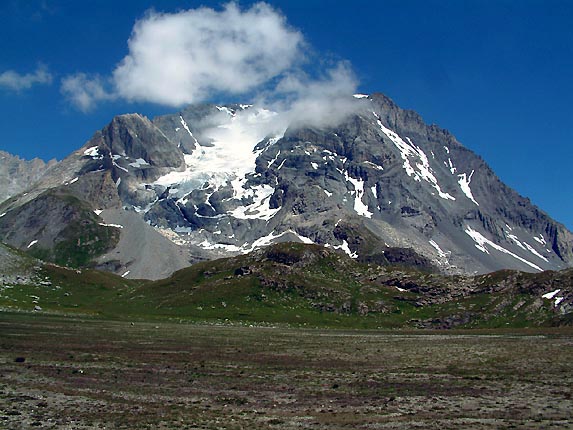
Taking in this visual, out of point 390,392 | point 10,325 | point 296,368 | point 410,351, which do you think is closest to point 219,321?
point 10,325

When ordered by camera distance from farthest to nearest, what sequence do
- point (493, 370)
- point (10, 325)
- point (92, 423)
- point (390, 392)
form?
point (10, 325) < point (493, 370) < point (390, 392) < point (92, 423)

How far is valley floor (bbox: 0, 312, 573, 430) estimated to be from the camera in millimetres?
42844

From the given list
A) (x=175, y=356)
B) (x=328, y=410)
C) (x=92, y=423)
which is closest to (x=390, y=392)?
(x=328, y=410)

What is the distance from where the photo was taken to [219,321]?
189875mm

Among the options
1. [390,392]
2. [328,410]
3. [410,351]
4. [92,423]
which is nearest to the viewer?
[92,423]

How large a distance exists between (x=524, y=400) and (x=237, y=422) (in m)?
24.0

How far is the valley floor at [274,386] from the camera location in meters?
42.8

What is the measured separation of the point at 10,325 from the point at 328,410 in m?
89.5

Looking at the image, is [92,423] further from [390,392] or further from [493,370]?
[493,370]

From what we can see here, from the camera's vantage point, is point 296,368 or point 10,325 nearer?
point 296,368

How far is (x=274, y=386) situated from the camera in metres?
57.9

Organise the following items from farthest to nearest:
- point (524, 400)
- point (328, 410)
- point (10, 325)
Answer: point (10, 325)
point (524, 400)
point (328, 410)

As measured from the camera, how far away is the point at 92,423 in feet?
135

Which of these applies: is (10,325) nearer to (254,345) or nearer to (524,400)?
(254,345)
